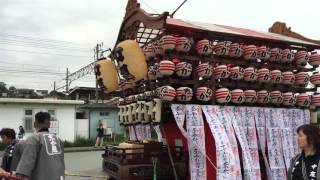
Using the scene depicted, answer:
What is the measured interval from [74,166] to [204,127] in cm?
857

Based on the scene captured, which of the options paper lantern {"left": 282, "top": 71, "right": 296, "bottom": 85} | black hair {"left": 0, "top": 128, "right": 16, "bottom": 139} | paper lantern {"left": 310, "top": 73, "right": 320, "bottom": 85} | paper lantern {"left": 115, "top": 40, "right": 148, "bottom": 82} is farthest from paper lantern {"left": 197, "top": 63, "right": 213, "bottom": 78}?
black hair {"left": 0, "top": 128, "right": 16, "bottom": 139}

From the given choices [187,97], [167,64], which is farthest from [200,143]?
[167,64]

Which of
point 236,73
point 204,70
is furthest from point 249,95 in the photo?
point 204,70

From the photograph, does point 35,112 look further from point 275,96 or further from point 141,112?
point 275,96

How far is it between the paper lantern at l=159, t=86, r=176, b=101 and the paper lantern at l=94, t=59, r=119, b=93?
7.69 ft

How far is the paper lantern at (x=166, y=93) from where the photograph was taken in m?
8.38

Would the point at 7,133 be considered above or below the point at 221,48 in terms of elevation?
below

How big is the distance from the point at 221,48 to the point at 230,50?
0.29m

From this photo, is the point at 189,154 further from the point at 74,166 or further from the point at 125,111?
the point at 74,166

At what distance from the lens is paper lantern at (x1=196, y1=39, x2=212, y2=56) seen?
353 inches

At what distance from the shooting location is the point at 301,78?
10.3 meters

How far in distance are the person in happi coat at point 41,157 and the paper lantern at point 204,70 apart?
407 cm

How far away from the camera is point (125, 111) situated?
10.3 meters

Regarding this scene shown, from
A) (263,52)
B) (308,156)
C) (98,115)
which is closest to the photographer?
(308,156)
